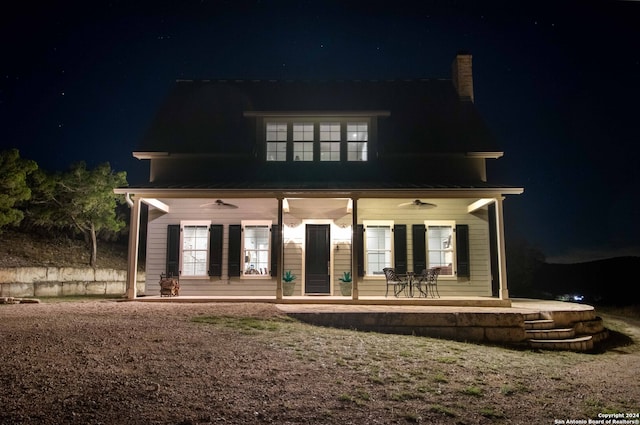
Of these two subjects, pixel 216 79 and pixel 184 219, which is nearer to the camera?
pixel 184 219

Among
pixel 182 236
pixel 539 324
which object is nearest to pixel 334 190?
pixel 182 236

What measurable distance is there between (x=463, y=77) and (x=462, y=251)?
5610mm

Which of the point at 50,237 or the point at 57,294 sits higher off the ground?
the point at 50,237

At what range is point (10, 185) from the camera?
1590 centimetres

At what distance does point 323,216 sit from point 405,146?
9.54ft

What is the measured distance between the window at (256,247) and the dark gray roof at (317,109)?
2.08 m

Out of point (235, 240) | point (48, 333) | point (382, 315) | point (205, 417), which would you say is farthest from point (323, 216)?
point (205, 417)

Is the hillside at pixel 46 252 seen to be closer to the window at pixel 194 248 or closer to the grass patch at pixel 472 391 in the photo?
the window at pixel 194 248

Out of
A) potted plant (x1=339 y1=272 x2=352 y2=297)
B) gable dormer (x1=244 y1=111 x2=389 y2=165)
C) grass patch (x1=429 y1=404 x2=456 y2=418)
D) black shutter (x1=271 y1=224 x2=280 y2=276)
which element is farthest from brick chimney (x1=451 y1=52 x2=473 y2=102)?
grass patch (x1=429 y1=404 x2=456 y2=418)

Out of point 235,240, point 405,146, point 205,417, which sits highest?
point 405,146

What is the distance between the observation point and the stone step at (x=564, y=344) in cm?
839

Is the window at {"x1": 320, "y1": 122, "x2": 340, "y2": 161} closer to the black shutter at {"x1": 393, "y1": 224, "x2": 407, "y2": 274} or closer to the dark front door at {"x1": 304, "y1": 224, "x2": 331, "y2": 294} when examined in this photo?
the dark front door at {"x1": 304, "y1": 224, "x2": 331, "y2": 294}

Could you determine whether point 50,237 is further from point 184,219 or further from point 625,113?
point 625,113

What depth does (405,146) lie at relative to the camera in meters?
13.2
